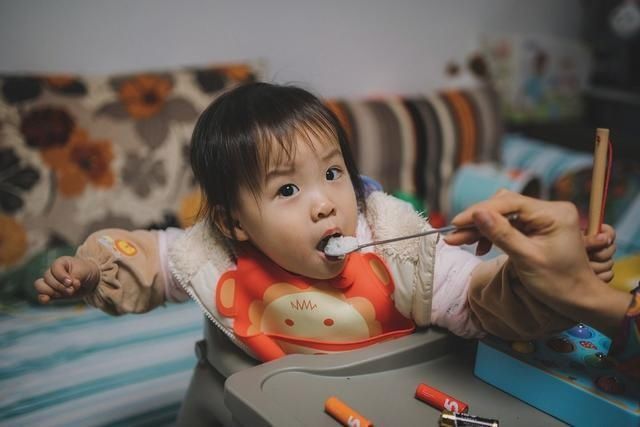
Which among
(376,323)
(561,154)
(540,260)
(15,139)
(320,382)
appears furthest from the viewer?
(561,154)

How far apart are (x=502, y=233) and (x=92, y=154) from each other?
1.24 m

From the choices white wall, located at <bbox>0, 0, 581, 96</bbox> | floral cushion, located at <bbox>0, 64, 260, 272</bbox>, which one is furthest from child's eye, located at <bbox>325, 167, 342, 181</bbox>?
white wall, located at <bbox>0, 0, 581, 96</bbox>

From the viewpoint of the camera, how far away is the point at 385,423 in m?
0.62

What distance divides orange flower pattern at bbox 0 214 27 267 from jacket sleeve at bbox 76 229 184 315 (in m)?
0.69

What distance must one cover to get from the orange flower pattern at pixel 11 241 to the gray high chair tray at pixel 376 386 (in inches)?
38.7

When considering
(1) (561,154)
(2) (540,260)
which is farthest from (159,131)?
(1) (561,154)

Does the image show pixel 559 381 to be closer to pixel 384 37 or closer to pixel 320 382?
pixel 320 382

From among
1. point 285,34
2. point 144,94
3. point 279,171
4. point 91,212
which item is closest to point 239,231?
point 279,171

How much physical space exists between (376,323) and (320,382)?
14 centimetres

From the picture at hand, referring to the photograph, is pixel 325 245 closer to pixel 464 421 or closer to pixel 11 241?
pixel 464 421

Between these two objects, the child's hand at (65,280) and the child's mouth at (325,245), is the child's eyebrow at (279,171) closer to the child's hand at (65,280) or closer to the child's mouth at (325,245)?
the child's mouth at (325,245)

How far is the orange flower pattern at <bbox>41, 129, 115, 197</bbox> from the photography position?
4.84 ft

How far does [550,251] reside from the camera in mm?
552

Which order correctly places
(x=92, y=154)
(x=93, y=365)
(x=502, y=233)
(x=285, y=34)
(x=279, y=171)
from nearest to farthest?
(x=502, y=233) → (x=279, y=171) → (x=93, y=365) → (x=92, y=154) → (x=285, y=34)
